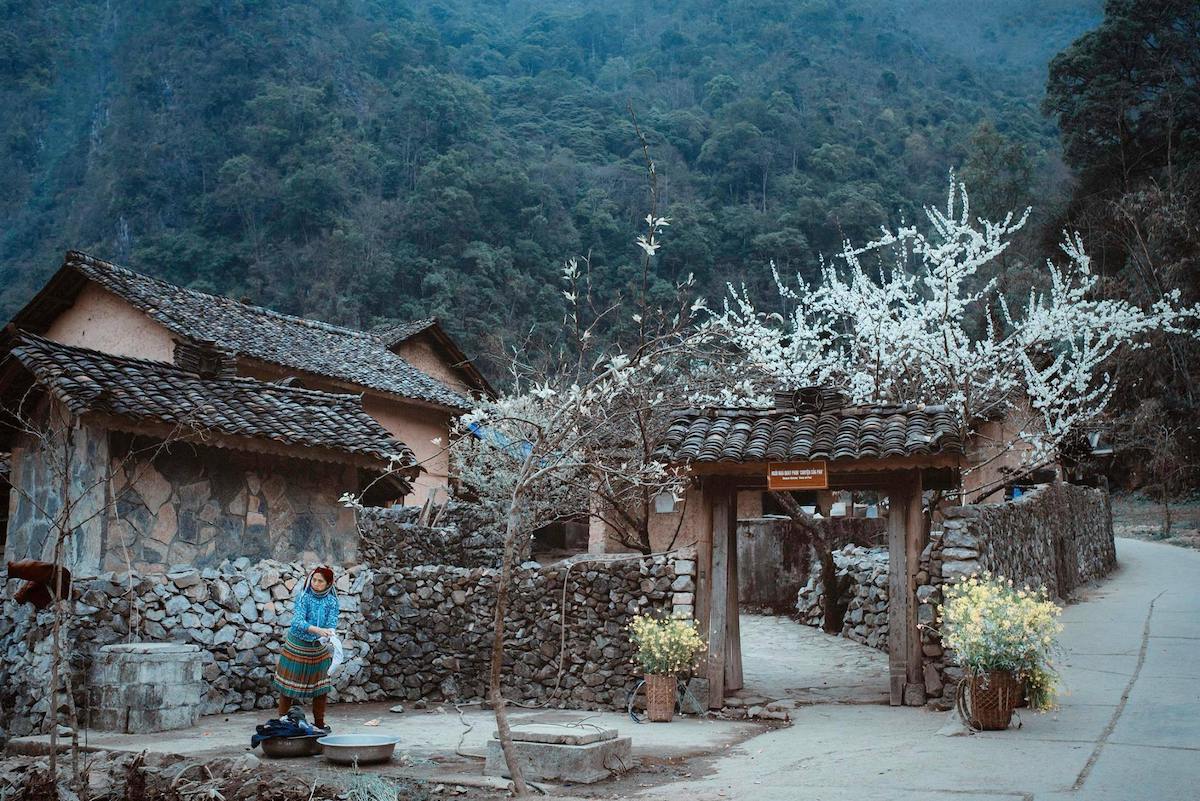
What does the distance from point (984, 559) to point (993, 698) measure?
355cm

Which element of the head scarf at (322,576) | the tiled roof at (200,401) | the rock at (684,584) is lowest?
the rock at (684,584)

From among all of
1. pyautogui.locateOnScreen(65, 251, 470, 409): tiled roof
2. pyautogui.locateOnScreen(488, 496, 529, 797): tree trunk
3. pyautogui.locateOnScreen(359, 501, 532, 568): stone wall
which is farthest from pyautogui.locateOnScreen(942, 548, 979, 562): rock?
pyautogui.locateOnScreen(65, 251, 470, 409): tiled roof

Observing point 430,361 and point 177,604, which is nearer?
point 177,604

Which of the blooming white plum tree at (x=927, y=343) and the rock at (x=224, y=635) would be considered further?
the blooming white plum tree at (x=927, y=343)

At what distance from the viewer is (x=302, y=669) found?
975 centimetres

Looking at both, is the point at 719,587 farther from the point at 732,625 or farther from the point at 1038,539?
the point at 1038,539

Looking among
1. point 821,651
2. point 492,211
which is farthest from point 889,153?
point 821,651

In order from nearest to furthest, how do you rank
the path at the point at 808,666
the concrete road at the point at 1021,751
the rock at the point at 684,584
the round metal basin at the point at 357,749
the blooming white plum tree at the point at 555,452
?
the concrete road at the point at 1021,751
the blooming white plum tree at the point at 555,452
the round metal basin at the point at 357,749
the rock at the point at 684,584
the path at the point at 808,666

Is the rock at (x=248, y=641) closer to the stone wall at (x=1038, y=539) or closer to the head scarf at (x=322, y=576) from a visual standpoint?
the head scarf at (x=322, y=576)

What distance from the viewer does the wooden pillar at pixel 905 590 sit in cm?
1125

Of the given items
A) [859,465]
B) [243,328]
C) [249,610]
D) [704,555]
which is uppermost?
[243,328]

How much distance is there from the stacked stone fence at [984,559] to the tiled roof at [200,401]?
6309 millimetres

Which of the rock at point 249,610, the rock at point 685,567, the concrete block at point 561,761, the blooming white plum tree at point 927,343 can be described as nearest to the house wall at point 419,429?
the blooming white plum tree at point 927,343

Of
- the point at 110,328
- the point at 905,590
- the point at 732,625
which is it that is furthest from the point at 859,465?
the point at 110,328
